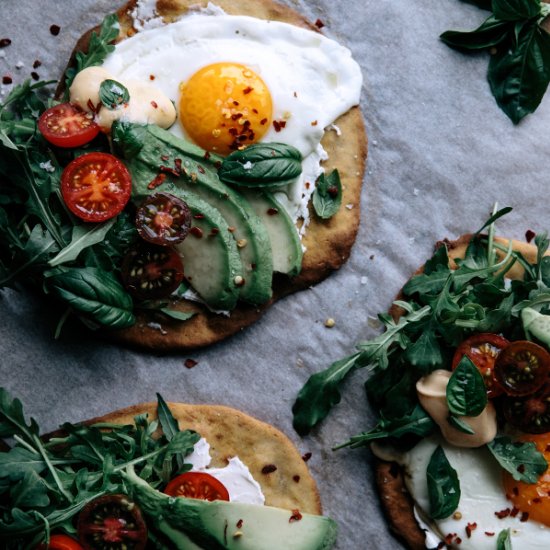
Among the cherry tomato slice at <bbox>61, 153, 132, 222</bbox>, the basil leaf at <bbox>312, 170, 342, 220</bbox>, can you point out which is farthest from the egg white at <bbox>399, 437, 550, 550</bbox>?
the cherry tomato slice at <bbox>61, 153, 132, 222</bbox>

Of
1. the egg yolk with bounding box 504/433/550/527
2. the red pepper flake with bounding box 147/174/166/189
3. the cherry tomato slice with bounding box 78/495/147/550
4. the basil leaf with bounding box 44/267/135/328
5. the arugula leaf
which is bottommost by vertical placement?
the egg yolk with bounding box 504/433/550/527

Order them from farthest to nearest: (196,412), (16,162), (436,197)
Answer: (436,197) < (196,412) < (16,162)

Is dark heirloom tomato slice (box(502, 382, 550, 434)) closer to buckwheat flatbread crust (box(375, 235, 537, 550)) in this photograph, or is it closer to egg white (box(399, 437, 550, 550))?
egg white (box(399, 437, 550, 550))

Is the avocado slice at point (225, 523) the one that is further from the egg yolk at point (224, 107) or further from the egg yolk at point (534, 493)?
the egg yolk at point (224, 107)

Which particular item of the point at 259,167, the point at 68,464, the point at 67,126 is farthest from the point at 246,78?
the point at 68,464

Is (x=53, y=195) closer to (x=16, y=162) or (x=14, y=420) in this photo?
(x=16, y=162)

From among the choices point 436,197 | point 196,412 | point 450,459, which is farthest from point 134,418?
point 436,197

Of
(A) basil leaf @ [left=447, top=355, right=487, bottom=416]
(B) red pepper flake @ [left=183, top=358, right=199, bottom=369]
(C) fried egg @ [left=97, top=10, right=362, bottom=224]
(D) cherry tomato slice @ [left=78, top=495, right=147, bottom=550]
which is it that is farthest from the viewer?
(B) red pepper flake @ [left=183, top=358, right=199, bottom=369]

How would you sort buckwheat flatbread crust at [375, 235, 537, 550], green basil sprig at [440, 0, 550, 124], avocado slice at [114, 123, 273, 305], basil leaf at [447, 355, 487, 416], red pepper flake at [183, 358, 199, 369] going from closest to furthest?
basil leaf at [447, 355, 487, 416] → avocado slice at [114, 123, 273, 305] → buckwheat flatbread crust at [375, 235, 537, 550] → red pepper flake at [183, 358, 199, 369] → green basil sprig at [440, 0, 550, 124]
